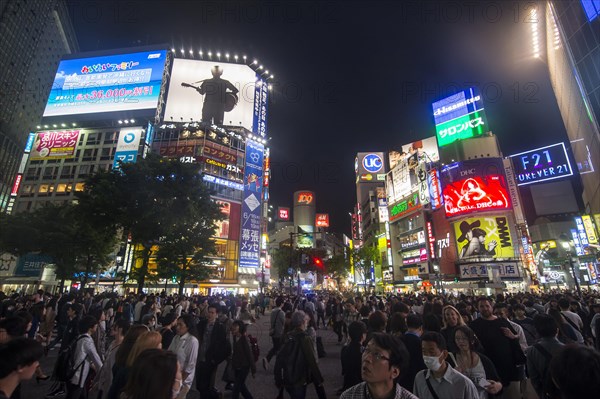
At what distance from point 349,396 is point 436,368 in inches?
45.0

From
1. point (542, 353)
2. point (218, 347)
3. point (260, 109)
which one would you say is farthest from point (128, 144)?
point (542, 353)

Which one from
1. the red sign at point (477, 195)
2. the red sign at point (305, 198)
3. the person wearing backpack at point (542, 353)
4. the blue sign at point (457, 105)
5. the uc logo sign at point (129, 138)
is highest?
the red sign at point (305, 198)

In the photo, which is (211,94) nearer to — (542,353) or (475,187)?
(475,187)

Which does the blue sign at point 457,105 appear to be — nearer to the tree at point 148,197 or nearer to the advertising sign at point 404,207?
the advertising sign at point 404,207

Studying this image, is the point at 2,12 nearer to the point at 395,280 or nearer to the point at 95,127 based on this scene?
the point at 95,127

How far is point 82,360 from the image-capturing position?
5250mm

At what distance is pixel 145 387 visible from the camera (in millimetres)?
2215

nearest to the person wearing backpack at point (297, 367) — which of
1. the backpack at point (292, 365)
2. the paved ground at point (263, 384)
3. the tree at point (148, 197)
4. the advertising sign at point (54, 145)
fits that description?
the backpack at point (292, 365)

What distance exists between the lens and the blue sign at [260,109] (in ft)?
208

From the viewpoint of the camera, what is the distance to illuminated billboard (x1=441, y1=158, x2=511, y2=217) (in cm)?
4309

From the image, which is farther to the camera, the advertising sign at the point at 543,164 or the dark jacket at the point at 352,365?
the advertising sign at the point at 543,164

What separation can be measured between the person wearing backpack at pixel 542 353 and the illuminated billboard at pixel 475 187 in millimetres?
44524

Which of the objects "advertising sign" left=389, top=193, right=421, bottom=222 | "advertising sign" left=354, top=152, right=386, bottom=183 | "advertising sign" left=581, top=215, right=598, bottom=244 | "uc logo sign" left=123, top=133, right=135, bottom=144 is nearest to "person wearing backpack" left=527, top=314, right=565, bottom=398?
"advertising sign" left=581, top=215, right=598, bottom=244

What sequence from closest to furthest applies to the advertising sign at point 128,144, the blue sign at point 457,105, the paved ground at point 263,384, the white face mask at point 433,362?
1. the white face mask at point 433,362
2. the paved ground at point 263,384
3. the blue sign at point 457,105
4. the advertising sign at point 128,144
